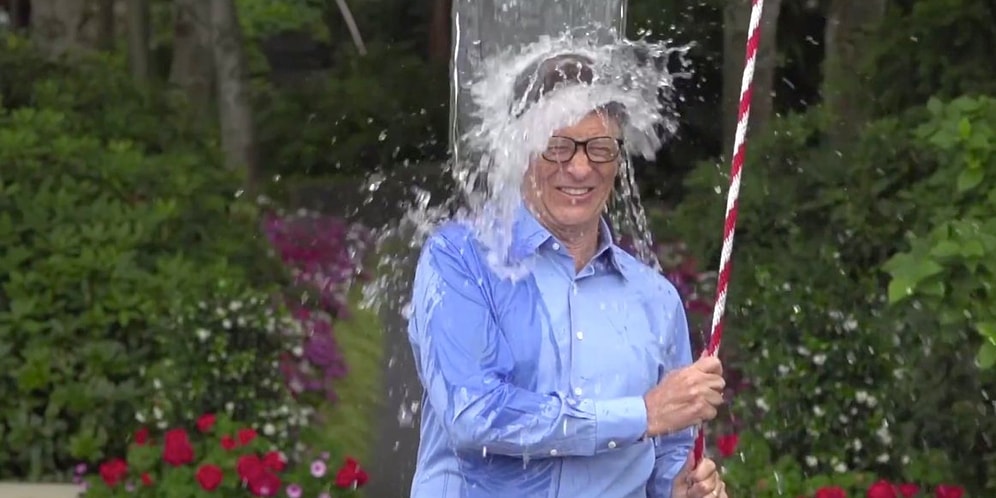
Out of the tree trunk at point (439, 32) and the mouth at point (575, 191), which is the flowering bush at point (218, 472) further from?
the tree trunk at point (439, 32)

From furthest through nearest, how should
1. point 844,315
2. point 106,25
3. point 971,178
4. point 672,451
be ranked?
point 106,25 → point 844,315 → point 971,178 → point 672,451

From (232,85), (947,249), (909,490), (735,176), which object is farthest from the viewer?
(232,85)

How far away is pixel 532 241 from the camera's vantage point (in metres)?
2.77

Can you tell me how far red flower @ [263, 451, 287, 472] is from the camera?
18.7 feet

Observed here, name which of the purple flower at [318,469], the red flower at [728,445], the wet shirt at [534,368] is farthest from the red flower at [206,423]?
the wet shirt at [534,368]

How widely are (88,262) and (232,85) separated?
3939 mm

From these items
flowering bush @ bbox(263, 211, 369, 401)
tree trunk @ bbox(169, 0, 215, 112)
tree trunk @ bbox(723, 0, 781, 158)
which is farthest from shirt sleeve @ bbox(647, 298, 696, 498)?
tree trunk @ bbox(169, 0, 215, 112)

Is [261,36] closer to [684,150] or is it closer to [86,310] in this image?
[684,150]

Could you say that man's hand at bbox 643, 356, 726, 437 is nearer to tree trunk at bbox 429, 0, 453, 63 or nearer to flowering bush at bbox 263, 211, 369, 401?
flowering bush at bbox 263, 211, 369, 401

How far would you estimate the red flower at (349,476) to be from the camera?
5754mm

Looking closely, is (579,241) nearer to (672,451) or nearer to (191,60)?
(672,451)

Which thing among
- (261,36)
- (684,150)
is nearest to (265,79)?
(261,36)

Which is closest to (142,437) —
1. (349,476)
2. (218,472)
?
(218,472)

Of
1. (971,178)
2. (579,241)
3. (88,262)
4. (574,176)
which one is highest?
(574,176)
